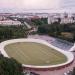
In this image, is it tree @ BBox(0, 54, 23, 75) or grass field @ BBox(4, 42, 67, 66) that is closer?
tree @ BBox(0, 54, 23, 75)

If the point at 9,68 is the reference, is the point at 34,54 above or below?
below

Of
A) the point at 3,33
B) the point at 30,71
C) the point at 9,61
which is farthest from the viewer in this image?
the point at 3,33

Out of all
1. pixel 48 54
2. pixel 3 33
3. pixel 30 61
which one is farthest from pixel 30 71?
pixel 3 33

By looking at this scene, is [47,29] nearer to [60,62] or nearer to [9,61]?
[60,62]

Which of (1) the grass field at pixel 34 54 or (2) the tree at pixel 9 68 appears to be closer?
(2) the tree at pixel 9 68

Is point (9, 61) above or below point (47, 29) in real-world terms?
above

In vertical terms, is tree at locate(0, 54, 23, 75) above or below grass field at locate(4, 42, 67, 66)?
above

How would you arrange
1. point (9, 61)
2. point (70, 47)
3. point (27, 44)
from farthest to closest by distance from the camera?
point (27, 44)
point (70, 47)
point (9, 61)

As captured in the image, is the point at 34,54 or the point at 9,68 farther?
the point at 34,54
